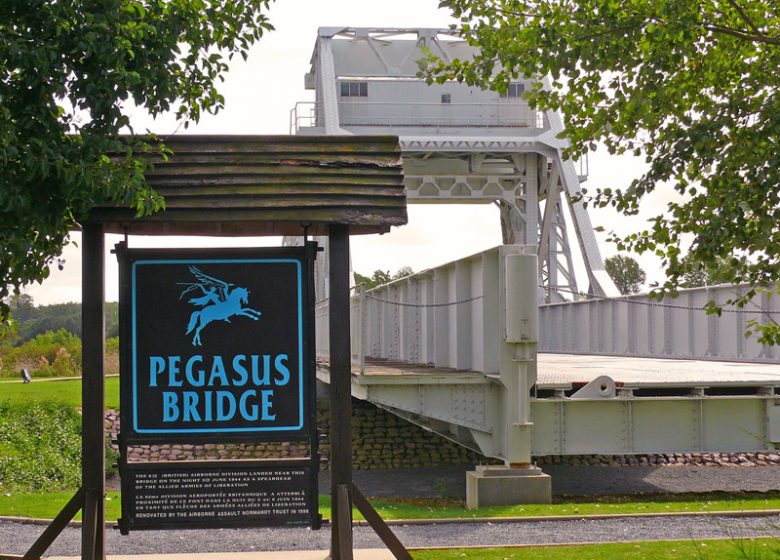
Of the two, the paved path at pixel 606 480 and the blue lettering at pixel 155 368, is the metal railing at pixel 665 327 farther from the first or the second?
the blue lettering at pixel 155 368

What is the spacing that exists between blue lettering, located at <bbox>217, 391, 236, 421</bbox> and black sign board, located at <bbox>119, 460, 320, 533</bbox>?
37 centimetres

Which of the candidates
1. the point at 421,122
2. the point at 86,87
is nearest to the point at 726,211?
the point at 86,87

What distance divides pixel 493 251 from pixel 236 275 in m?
5.89

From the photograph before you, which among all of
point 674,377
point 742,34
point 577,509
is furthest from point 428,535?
point 674,377

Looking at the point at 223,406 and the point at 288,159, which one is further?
the point at 288,159

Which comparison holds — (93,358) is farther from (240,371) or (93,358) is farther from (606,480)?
(606,480)

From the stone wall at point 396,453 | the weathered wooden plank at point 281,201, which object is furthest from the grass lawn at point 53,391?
the weathered wooden plank at point 281,201

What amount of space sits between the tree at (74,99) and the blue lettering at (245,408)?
5.43 ft

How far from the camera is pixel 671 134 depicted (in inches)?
356

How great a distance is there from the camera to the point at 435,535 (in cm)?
1146

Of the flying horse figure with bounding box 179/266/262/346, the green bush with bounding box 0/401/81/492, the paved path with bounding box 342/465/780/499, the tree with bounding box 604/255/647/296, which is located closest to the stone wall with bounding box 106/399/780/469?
the paved path with bounding box 342/465/780/499

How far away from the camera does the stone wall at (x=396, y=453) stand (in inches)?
899

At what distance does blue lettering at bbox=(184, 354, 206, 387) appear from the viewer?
8656mm

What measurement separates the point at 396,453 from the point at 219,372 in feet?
54.9
